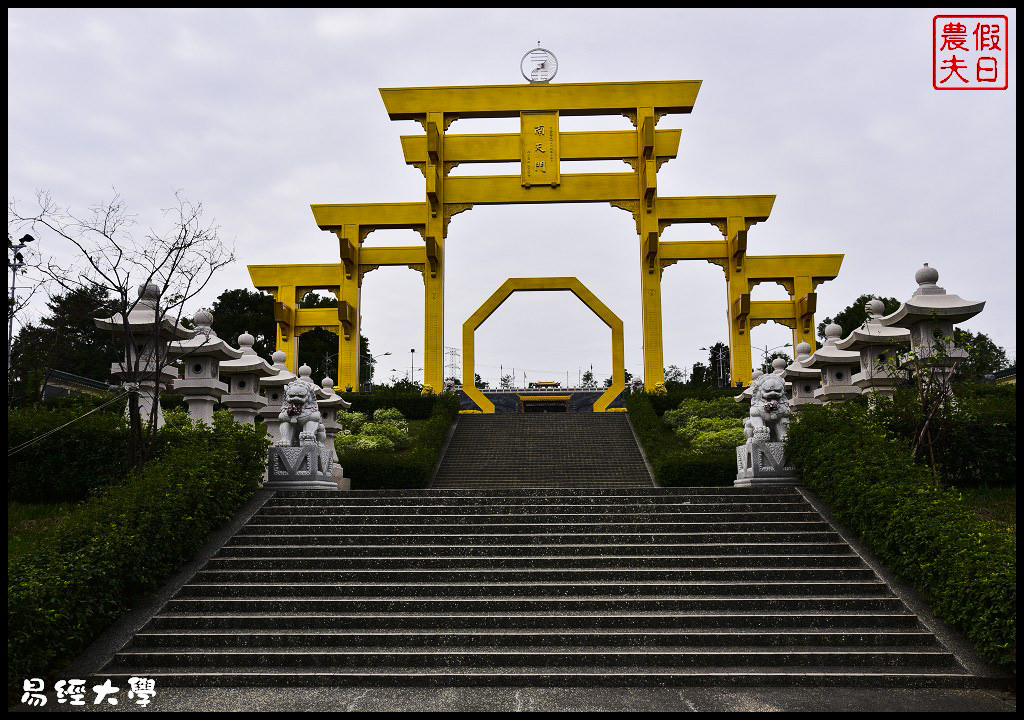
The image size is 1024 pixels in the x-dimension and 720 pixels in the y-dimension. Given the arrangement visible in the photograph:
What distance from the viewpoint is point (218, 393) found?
41.8ft

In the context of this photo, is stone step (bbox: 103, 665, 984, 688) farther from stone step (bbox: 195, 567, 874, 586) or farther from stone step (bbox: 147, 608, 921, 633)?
stone step (bbox: 195, 567, 874, 586)

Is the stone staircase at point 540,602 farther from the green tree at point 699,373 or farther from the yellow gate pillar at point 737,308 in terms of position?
the green tree at point 699,373

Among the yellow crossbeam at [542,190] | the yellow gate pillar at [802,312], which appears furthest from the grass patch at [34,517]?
the yellow gate pillar at [802,312]

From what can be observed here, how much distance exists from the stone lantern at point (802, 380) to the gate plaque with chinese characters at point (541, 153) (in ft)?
39.7

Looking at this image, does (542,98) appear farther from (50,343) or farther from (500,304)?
(50,343)

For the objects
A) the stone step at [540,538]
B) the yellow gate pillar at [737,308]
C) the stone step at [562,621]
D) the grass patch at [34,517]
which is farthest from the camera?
the yellow gate pillar at [737,308]

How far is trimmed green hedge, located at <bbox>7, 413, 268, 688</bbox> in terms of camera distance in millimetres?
5441

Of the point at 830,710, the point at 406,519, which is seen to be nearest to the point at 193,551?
the point at 406,519

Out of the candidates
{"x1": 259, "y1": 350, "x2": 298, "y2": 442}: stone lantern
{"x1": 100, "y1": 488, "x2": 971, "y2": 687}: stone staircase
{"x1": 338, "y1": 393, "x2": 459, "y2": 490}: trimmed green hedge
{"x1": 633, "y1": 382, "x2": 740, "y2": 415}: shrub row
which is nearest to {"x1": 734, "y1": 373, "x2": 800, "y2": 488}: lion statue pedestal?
{"x1": 100, "y1": 488, "x2": 971, "y2": 687}: stone staircase

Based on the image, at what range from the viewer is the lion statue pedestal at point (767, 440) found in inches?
391

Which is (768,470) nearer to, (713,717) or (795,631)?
(795,631)

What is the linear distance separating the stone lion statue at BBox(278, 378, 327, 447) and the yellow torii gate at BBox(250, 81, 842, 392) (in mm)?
14948

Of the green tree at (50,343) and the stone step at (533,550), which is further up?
the green tree at (50,343)

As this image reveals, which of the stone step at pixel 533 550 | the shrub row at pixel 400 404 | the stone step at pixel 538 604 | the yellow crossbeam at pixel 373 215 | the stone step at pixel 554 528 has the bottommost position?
the stone step at pixel 538 604
